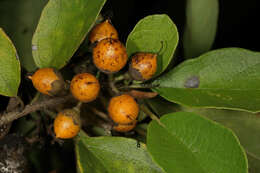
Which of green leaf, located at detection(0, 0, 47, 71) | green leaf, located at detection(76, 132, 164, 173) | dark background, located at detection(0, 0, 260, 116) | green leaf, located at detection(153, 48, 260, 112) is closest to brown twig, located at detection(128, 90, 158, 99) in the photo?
green leaf, located at detection(153, 48, 260, 112)

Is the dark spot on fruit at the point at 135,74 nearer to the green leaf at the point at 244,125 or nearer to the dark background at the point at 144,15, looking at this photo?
the dark background at the point at 144,15

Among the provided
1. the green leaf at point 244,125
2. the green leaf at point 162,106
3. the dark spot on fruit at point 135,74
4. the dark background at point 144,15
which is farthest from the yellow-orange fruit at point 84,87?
the green leaf at point 244,125

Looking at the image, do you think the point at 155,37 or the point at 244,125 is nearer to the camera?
the point at 155,37

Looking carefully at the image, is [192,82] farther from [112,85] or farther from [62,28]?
[62,28]

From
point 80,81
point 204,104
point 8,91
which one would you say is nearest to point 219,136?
point 204,104

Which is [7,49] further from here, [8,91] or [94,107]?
[94,107]

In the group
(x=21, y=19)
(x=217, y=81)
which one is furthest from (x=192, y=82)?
(x=21, y=19)

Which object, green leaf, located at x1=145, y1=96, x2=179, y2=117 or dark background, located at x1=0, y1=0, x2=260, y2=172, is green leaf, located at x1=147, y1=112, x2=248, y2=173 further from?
dark background, located at x1=0, y1=0, x2=260, y2=172
